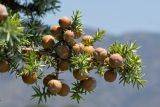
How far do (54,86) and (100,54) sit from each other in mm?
304

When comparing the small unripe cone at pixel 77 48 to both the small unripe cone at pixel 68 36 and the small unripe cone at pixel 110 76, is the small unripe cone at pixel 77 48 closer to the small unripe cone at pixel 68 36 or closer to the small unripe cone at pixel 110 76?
the small unripe cone at pixel 68 36

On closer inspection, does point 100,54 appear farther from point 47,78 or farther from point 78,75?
point 47,78

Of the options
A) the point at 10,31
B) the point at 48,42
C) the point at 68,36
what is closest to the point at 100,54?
the point at 68,36

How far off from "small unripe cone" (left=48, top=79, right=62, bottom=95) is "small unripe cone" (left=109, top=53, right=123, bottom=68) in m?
0.30

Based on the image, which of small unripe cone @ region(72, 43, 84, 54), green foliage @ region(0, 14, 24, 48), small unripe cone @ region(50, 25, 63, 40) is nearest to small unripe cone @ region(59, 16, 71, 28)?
small unripe cone @ region(50, 25, 63, 40)

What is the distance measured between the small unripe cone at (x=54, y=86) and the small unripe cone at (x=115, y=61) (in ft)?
0.98

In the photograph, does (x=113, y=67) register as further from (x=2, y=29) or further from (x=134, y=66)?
(x=2, y=29)

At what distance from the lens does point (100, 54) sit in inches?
113

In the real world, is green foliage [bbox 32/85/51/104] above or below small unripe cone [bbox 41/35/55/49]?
below

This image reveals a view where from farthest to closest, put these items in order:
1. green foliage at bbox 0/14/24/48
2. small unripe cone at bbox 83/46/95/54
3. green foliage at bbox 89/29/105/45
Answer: green foliage at bbox 89/29/105/45 < small unripe cone at bbox 83/46/95/54 < green foliage at bbox 0/14/24/48

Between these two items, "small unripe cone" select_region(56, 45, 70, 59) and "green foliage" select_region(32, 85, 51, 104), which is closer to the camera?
"small unripe cone" select_region(56, 45, 70, 59)

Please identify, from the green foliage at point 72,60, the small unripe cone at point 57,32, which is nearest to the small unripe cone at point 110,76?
the green foliage at point 72,60

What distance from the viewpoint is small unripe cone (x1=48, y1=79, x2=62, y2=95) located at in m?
2.82

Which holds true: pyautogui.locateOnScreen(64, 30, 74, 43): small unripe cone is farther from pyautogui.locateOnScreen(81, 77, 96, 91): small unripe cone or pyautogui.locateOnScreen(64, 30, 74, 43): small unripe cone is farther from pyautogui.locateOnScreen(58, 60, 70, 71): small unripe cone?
pyautogui.locateOnScreen(81, 77, 96, 91): small unripe cone
